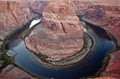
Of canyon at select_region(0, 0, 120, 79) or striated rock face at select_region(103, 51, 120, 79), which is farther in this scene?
canyon at select_region(0, 0, 120, 79)

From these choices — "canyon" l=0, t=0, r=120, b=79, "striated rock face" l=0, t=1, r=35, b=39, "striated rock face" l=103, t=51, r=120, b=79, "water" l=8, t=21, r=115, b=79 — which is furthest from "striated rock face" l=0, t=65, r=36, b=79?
"striated rock face" l=0, t=1, r=35, b=39

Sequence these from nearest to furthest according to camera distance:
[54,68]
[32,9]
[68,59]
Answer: [54,68], [68,59], [32,9]

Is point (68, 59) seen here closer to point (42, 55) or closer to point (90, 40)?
point (42, 55)

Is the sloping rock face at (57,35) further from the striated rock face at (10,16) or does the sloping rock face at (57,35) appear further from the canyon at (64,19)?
the striated rock face at (10,16)

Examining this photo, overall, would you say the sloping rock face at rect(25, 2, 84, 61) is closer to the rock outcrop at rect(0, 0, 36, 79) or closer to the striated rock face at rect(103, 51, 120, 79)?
the striated rock face at rect(103, 51, 120, 79)

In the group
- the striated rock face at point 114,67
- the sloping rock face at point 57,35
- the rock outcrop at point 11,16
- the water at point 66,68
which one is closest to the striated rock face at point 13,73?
the water at point 66,68

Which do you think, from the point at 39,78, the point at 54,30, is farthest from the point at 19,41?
the point at 39,78
